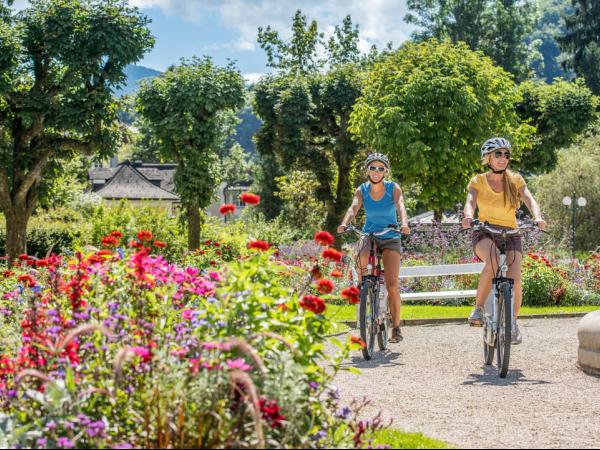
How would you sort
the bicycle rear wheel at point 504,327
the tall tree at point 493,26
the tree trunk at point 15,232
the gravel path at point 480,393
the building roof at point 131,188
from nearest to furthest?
the gravel path at point 480,393, the bicycle rear wheel at point 504,327, the tree trunk at point 15,232, the tall tree at point 493,26, the building roof at point 131,188

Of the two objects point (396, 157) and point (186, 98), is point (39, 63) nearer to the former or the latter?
point (186, 98)

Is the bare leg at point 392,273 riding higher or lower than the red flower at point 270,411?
higher

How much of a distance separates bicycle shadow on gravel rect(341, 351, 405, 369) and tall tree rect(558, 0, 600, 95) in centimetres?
4547

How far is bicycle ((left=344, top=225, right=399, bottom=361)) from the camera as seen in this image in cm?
843

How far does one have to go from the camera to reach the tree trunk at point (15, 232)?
2236 centimetres

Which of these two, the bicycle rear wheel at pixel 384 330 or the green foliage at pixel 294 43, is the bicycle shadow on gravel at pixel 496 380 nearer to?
the bicycle rear wheel at pixel 384 330

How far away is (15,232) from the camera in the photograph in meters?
22.6

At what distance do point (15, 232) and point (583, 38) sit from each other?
39.8 m

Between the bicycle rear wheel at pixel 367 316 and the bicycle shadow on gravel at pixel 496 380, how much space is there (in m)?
1.19

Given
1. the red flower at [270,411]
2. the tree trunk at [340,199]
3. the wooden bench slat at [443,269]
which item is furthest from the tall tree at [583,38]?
the red flower at [270,411]

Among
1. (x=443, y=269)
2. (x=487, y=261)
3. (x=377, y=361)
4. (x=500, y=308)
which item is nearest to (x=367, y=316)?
(x=377, y=361)

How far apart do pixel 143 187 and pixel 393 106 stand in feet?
135

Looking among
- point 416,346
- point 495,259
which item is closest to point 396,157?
point 416,346

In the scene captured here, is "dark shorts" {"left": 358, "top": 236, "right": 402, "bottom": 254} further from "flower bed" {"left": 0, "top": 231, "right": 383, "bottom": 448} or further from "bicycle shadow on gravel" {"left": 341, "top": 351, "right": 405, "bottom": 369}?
"flower bed" {"left": 0, "top": 231, "right": 383, "bottom": 448}
